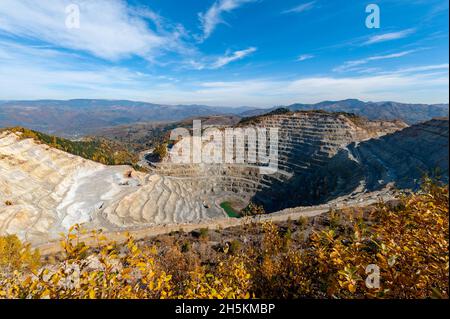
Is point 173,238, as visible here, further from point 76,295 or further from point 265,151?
point 265,151

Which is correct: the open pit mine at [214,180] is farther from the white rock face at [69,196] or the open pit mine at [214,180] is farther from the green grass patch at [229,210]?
the green grass patch at [229,210]

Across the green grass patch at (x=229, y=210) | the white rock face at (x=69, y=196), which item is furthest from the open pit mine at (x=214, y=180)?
the green grass patch at (x=229, y=210)

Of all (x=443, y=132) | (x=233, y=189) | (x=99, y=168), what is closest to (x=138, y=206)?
(x=99, y=168)

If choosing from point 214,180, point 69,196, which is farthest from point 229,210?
point 69,196

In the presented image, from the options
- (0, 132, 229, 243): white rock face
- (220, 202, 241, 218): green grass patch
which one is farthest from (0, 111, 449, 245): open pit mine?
(220, 202, 241, 218): green grass patch

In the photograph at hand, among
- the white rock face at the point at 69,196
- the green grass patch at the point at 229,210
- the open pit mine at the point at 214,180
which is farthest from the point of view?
the green grass patch at the point at 229,210

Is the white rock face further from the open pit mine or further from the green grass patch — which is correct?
the green grass patch
